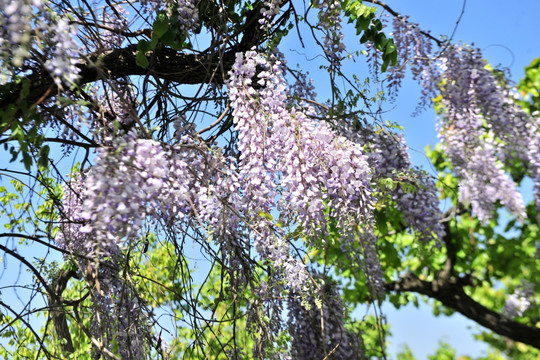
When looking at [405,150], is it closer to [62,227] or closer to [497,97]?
[497,97]

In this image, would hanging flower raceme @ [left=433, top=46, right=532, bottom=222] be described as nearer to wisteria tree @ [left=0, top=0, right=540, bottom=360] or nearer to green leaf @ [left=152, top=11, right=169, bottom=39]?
wisteria tree @ [left=0, top=0, right=540, bottom=360]

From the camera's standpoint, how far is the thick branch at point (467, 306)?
4.97 meters

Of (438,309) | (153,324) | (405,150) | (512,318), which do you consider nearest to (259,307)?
(153,324)

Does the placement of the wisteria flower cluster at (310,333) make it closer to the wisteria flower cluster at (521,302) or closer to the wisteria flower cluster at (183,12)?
the wisteria flower cluster at (183,12)

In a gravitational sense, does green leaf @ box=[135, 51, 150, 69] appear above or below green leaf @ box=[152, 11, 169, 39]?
below

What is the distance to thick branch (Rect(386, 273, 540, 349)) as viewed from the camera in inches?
196

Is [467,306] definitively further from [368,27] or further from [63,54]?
[63,54]

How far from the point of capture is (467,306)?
510cm

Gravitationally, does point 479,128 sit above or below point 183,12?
above

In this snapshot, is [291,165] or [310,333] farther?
[310,333]

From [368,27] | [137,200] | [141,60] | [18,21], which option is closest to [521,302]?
[368,27]

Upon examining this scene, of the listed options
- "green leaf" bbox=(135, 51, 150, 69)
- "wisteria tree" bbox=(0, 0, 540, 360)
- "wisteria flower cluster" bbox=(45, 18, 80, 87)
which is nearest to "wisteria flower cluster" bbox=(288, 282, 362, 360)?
"wisteria tree" bbox=(0, 0, 540, 360)

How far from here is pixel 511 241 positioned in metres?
5.33

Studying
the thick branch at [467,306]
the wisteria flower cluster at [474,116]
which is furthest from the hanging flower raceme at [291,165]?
the thick branch at [467,306]
